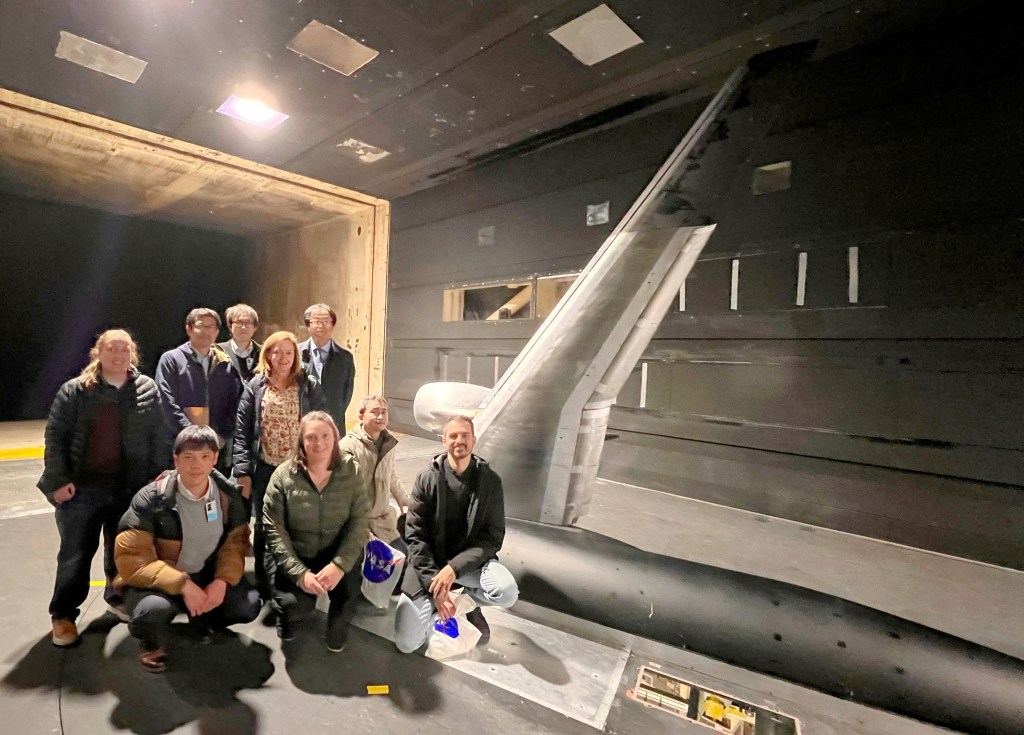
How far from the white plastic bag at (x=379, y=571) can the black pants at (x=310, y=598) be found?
0.06m

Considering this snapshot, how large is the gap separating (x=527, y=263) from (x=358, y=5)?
2476mm

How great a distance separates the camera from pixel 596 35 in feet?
9.57

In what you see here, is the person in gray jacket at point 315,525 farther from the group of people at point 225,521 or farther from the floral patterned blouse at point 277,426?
the floral patterned blouse at point 277,426

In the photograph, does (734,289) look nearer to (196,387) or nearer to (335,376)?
(335,376)

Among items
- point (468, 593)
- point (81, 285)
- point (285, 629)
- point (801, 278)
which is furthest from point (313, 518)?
point (81, 285)

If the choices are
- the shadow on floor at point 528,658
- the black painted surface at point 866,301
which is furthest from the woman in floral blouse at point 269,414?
the black painted surface at point 866,301

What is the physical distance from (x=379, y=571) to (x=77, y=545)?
1046mm

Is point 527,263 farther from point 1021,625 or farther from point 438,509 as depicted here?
point 1021,625

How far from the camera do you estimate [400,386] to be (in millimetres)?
5980

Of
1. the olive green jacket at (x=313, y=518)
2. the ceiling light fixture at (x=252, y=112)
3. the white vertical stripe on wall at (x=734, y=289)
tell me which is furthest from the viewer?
the ceiling light fixture at (x=252, y=112)

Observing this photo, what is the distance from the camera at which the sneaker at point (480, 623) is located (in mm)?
1839

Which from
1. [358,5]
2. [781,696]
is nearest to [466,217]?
[358,5]

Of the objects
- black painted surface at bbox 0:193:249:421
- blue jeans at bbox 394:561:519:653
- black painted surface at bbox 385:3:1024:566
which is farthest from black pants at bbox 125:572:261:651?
black painted surface at bbox 0:193:249:421

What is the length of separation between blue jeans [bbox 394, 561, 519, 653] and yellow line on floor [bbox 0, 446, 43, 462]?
443 centimetres
